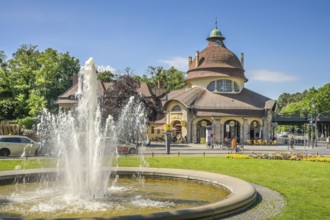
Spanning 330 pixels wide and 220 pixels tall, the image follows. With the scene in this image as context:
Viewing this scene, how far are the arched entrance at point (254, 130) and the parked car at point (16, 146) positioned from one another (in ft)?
Result: 117

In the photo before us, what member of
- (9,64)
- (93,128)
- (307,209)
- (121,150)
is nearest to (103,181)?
(93,128)

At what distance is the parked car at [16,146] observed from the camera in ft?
94.4

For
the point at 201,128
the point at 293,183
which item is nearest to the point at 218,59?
the point at 201,128

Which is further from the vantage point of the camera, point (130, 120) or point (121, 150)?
point (130, 120)

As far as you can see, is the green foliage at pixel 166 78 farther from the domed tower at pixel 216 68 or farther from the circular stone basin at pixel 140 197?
the circular stone basin at pixel 140 197

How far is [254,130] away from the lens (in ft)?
187

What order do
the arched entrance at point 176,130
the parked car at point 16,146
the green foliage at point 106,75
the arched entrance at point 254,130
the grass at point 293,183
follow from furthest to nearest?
1. the green foliage at point 106,75
2. the arched entrance at point 176,130
3. the arched entrance at point 254,130
4. the parked car at point 16,146
5. the grass at point 293,183

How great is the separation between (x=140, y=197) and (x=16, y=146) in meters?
19.4

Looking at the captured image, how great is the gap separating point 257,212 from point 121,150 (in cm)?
2115

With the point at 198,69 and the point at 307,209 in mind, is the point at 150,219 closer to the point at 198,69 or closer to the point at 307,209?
the point at 307,209

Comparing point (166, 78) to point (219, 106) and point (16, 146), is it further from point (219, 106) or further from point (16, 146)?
point (16, 146)

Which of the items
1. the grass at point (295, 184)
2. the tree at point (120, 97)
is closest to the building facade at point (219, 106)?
the tree at point (120, 97)

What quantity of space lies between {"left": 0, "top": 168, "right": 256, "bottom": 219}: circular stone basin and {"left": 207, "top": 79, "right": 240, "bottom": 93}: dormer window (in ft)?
150

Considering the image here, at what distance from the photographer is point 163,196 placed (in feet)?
42.3
